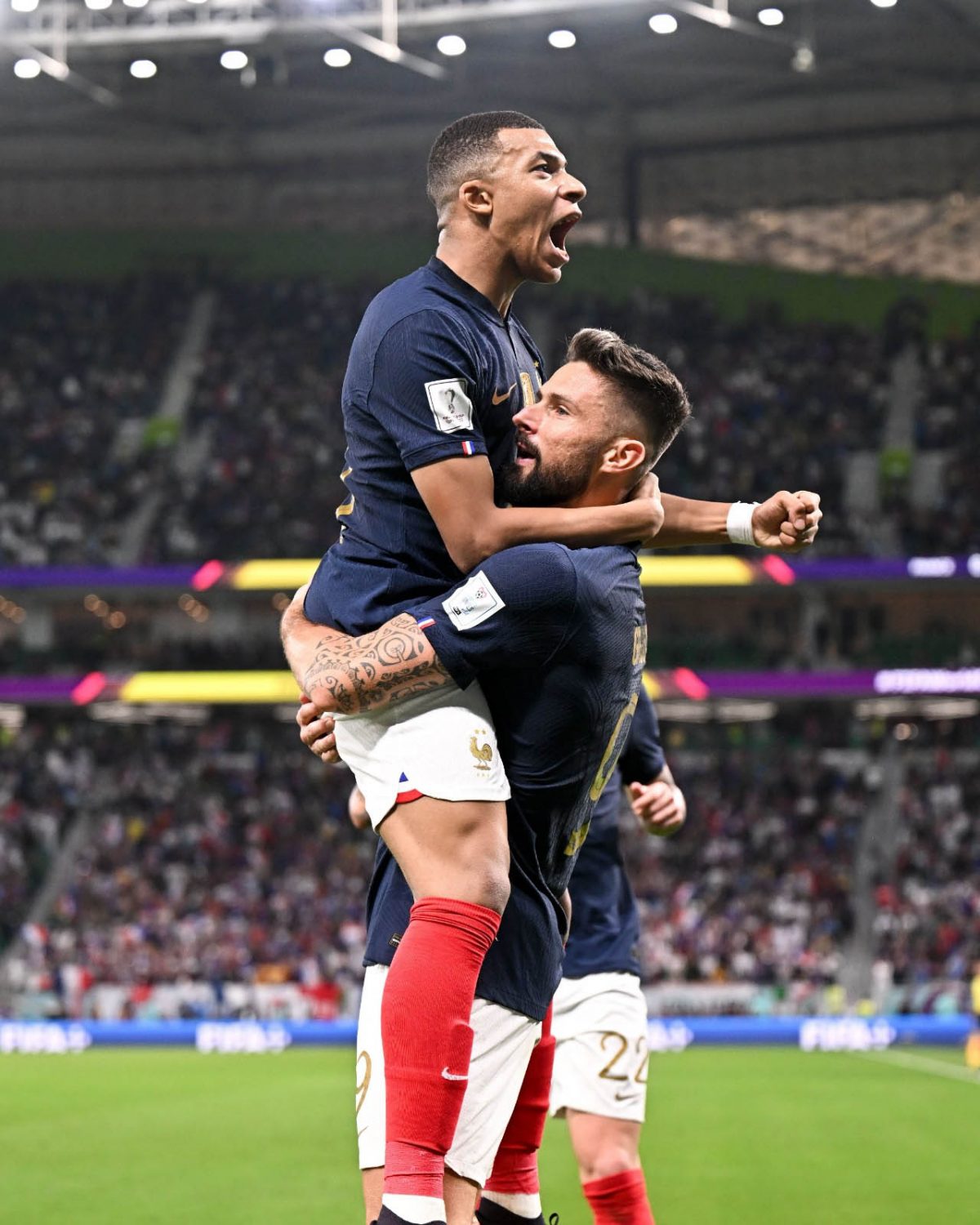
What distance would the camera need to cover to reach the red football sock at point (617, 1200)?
5027mm

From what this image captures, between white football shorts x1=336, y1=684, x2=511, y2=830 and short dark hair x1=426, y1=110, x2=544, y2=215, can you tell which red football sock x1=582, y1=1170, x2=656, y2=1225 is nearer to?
white football shorts x1=336, y1=684, x2=511, y2=830

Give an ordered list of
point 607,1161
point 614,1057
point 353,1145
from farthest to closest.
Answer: point 353,1145
point 614,1057
point 607,1161

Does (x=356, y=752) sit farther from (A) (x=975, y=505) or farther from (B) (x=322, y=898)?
(A) (x=975, y=505)

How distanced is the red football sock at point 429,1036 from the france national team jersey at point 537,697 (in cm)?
20

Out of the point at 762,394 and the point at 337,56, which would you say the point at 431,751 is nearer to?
the point at 337,56

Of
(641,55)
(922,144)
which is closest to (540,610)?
(641,55)

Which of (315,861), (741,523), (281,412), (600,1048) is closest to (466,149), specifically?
(741,523)

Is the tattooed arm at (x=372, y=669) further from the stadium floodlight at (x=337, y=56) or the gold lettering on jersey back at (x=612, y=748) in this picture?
the stadium floodlight at (x=337, y=56)

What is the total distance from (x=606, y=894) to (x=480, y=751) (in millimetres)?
2421

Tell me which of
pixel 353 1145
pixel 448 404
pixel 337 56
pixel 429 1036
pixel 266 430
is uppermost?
pixel 337 56

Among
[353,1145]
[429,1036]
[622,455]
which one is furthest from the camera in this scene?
[353,1145]

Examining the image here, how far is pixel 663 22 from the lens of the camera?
27.9m

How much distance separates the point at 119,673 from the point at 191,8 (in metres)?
11.3

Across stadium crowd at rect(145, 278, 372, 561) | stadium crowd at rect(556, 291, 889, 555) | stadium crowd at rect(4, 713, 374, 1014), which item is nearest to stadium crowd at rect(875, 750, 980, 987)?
stadium crowd at rect(556, 291, 889, 555)
